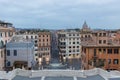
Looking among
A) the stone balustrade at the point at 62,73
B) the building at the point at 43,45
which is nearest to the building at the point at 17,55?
the stone balustrade at the point at 62,73

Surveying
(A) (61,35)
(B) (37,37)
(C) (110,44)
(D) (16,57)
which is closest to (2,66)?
(D) (16,57)

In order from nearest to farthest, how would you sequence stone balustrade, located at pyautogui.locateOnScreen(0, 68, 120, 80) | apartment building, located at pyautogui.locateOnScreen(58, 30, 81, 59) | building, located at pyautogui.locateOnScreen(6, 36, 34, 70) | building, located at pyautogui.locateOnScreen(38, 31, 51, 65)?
stone balustrade, located at pyautogui.locateOnScreen(0, 68, 120, 80) → building, located at pyautogui.locateOnScreen(6, 36, 34, 70) → building, located at pyautogui.locateOnScreen(38, 31, 51, 65) → apartment building, located at pyautogui.locateOnScreen(58, 30, 81, 59)

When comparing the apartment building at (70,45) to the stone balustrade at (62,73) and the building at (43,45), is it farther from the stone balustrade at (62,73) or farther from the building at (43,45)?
the stone balustrade at (62,73)

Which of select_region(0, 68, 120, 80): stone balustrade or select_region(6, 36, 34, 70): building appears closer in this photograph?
select_region(0, 68, 120, 80): stone balustrade

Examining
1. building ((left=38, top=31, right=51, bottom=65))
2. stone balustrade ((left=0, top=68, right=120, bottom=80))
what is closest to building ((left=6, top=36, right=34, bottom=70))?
stone balustrade ((left=0, top=68, right=120, bottom=80))

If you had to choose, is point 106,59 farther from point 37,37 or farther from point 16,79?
point 37,37

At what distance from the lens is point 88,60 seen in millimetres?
44469

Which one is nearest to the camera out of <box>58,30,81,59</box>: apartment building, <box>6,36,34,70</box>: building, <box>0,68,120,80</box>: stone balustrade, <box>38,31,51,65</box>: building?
<box>0,68,120,80</box>: stone balustrade

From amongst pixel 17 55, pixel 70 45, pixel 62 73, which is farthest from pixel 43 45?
pixel 62 73

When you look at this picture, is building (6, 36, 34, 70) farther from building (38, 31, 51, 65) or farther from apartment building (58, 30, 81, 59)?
apartment building (58, 30, 81, 59)

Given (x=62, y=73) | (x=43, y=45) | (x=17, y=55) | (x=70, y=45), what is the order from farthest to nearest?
(x=70, y=45)
(x=43, y=45)
(x=17, y=55)
(x=62, y=73)

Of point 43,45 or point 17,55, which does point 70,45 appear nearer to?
point 43,45

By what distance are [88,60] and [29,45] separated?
9.31 m

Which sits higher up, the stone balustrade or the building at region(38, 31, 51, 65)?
the stone balustrade
